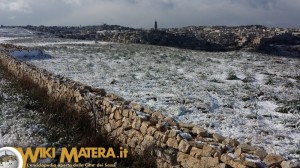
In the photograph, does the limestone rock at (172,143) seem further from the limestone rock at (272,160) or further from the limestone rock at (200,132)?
the limestone rock at (272,160)

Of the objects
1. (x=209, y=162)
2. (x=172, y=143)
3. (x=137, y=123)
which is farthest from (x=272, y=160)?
(x=137, y=123)

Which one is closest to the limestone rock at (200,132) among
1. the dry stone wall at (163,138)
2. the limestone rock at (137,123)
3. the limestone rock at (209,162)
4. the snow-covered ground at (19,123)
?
the dry stone wall at (163,138)

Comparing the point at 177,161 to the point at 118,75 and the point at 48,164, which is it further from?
the point at 118,75

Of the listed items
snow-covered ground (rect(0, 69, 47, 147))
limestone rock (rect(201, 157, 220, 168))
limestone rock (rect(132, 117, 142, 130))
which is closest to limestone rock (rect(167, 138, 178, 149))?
limestone rock (rect(201, 157, 220, 168))

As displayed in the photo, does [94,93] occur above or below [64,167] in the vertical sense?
above

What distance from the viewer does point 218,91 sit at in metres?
16.7

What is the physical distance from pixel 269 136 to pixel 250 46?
106 ft

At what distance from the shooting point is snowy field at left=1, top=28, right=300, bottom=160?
11273 mm

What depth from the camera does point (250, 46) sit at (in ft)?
137

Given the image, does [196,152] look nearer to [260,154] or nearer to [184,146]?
[184,146]

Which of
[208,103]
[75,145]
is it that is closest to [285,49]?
[208,103]

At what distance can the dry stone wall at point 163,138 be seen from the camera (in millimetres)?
7051

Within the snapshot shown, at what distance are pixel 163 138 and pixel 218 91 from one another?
8864 mm

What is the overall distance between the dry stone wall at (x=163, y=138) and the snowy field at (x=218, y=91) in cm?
228
